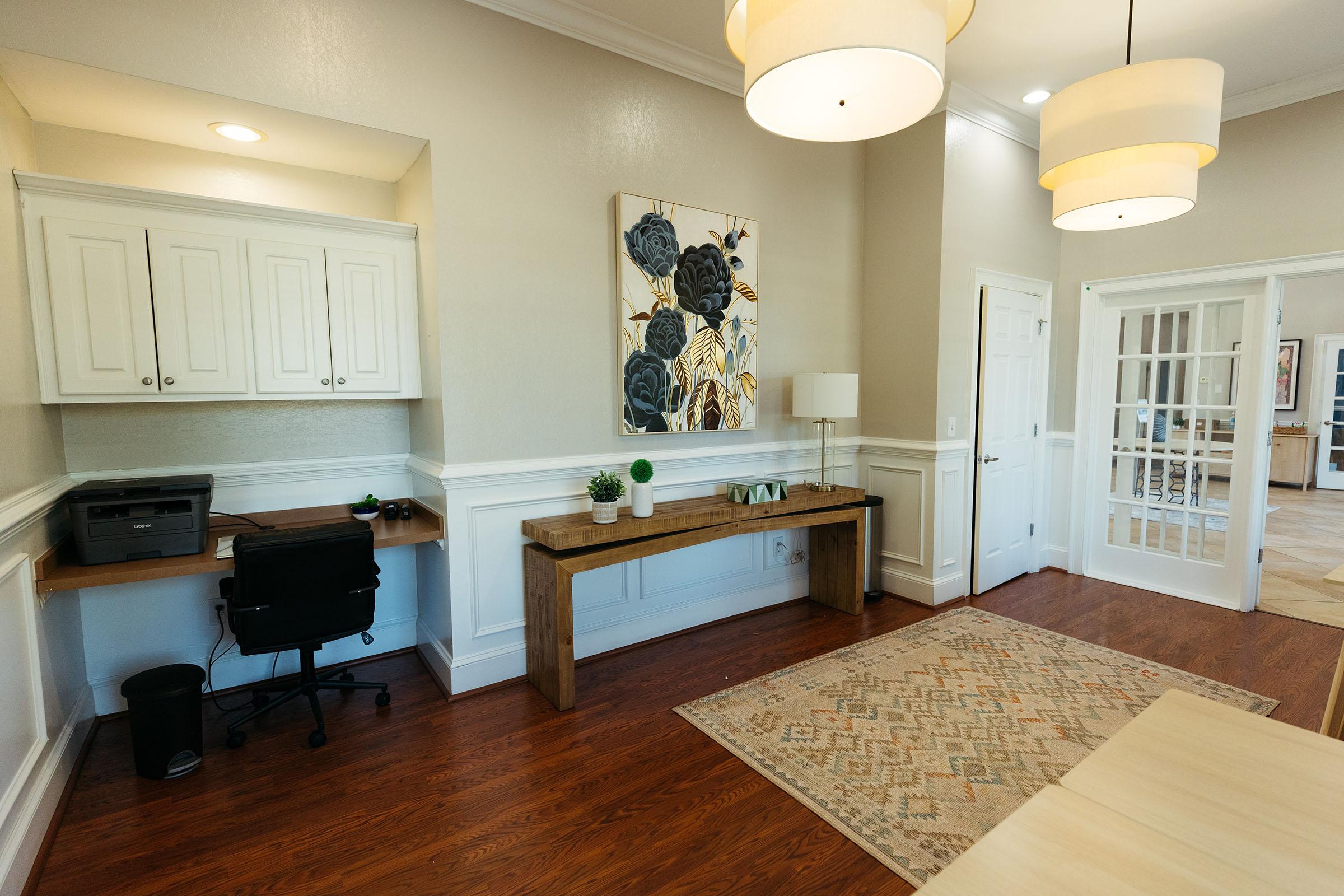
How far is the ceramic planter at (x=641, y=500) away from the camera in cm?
309

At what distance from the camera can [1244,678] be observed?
301cm

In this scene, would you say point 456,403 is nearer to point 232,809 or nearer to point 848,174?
point 232,809

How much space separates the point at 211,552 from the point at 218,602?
0.52 metres

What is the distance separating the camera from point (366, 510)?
10.0 feet

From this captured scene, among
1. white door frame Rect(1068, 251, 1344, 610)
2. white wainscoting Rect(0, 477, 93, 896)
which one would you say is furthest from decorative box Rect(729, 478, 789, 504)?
white wainscoting Rect(0, 477, 93, 896)

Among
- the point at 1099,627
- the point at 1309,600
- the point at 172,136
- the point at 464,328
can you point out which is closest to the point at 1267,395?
the point at 1309,600

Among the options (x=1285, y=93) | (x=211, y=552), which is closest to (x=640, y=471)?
(x=211, y=552)

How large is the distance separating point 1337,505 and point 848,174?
7332 mm

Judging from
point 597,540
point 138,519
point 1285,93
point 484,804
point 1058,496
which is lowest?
point 484,804

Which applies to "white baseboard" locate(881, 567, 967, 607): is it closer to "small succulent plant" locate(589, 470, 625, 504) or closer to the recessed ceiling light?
"small succulent plant" locate(589, 470, 625, 504)

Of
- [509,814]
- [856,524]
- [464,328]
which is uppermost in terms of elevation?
[464,328]

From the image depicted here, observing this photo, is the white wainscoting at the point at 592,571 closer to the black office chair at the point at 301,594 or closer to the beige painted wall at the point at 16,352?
the black office chair at the point at 301,594

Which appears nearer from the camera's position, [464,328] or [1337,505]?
[464,328]

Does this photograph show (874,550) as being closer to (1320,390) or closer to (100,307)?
(100,307)
